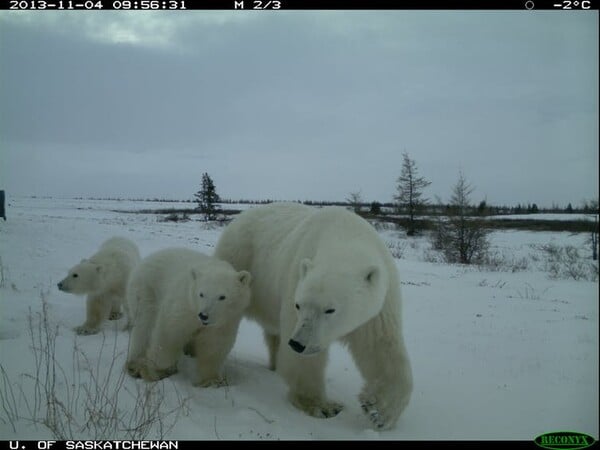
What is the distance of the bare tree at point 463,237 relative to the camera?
6718mm

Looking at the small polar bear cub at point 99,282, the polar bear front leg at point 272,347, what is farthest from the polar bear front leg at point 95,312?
the polar bear front leg at point 272,347

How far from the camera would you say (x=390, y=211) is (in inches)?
703

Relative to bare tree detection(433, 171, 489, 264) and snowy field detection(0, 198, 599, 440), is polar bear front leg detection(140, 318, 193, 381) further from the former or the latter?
bare tree detection(433, 171, 489, 264)

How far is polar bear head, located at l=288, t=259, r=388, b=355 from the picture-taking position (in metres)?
2.62

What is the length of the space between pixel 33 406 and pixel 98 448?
806mm

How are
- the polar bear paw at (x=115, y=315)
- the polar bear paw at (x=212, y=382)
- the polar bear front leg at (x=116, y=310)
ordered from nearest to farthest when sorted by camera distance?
the polar bear paw at (x=212, y=382) → the polar bear front leg at (x=116, y=310) → the polar bear paw at (x=115, y=315)

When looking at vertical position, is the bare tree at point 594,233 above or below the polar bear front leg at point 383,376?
above

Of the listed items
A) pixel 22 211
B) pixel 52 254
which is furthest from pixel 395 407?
pixel 52 254

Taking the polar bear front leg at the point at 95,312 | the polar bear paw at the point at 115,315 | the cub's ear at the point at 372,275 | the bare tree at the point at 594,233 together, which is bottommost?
the polar bear paw at the point at 115,315

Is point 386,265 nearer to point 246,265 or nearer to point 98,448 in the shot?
point 246,265

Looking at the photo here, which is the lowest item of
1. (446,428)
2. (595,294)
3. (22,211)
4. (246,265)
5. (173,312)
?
(446,428)

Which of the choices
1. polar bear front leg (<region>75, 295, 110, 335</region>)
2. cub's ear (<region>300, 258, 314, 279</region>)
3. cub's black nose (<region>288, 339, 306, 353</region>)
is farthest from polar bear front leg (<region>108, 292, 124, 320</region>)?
cub's black nose (<region>288, 339, 306, 353</region>)

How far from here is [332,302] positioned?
8.70ft

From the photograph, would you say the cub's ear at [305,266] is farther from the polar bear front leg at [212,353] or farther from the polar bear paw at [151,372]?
the polar bear paw at [151,372]
